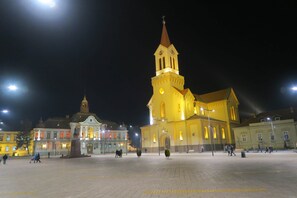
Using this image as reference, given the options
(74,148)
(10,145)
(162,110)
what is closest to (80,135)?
(10,145)

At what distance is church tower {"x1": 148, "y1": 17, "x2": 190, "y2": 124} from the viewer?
205 feet

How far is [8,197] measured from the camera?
884 centimetres

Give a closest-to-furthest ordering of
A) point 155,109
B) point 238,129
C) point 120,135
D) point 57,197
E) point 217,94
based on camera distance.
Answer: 1. point 57,197
2. point 238,129
3. point 155,109
4. point 217,94
5. point 120,135

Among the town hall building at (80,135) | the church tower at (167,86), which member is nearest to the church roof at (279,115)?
the church tower at (167,86)

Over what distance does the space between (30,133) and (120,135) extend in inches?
1296

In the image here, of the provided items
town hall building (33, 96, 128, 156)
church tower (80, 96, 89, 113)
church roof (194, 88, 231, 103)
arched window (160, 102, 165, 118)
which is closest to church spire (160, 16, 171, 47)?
arched window (160, 102, 165, 118)

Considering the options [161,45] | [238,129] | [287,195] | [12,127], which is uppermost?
[161,45]

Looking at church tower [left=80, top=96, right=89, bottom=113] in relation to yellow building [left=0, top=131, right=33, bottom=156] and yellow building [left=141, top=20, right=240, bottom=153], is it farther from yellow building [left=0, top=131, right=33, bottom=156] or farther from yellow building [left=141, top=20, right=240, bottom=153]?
yellow building [left=141, top=20, right=240, bottom=153]

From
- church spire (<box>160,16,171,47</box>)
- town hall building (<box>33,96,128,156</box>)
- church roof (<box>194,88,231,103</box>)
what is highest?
church spire (<box>160,16,171,47</box>)

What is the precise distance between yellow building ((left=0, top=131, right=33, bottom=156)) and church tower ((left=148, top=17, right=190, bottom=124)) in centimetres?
4950

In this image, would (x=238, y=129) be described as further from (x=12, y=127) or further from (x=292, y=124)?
(x=12, y=127)

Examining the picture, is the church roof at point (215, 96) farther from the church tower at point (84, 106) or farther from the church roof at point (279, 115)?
the church tower at point (84, 106)

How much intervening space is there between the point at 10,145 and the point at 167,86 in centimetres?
5942

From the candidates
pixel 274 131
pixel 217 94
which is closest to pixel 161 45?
pixel 217 94
